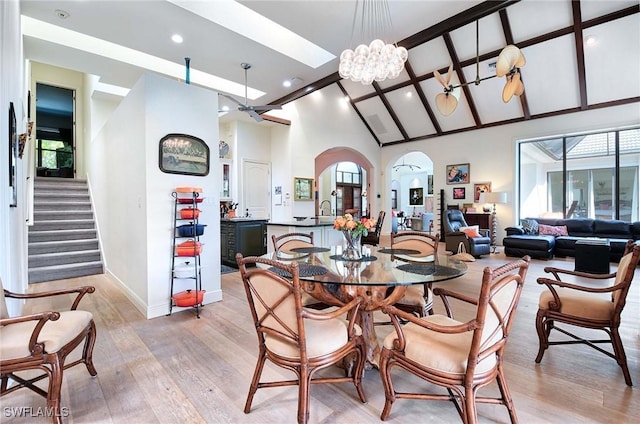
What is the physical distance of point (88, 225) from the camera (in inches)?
236

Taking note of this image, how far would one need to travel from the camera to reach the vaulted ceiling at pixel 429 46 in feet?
13.4

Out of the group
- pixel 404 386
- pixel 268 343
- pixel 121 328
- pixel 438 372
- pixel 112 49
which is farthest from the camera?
pixel 112 49

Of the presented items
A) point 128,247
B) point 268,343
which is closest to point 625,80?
point 268,343

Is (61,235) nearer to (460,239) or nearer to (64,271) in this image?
(64,271)

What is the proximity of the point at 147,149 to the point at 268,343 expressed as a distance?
259cm

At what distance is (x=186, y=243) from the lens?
3307 millimetres

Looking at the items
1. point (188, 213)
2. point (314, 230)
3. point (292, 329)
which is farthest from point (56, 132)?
point (292, 329)

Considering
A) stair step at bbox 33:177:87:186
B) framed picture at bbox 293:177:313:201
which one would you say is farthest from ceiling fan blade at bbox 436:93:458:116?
stair step at bbox 33:177:87:186

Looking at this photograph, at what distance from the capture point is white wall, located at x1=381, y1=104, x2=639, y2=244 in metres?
6.75

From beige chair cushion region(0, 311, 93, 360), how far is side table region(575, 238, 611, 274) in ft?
21.8

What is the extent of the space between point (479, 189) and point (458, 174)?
78 centimetres

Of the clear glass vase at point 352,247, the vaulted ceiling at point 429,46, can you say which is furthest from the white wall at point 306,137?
A: the clear glass vase at point 352,247

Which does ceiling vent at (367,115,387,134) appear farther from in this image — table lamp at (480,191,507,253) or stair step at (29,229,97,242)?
stair step at (29,229,97,242)

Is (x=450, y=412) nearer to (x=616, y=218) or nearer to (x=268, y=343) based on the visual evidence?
(x=268, y=343)
